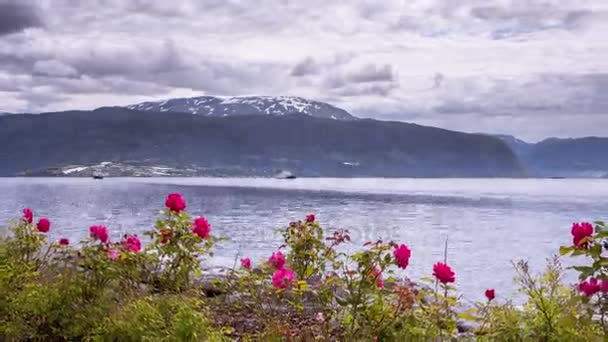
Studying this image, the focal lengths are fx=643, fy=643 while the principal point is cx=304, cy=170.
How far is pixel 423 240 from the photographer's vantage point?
36.7 meters

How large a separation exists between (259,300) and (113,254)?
1.74 metres

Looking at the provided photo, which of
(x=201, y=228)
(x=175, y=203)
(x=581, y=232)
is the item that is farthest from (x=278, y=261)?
(x=581, y=232)

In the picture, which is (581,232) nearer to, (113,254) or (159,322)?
(159,322)

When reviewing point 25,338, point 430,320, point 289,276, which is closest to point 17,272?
point 25,338

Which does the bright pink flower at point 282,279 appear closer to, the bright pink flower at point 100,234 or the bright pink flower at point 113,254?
the bright pink flower at point 113,254

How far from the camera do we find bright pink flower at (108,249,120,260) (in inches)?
258

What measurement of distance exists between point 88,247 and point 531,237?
3686 cm

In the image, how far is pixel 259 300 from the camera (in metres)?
7.34

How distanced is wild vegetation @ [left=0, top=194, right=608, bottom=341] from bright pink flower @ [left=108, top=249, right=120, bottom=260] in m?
0.01

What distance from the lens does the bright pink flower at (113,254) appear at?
6561 millimetres

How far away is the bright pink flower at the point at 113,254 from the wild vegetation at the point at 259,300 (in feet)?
0.03

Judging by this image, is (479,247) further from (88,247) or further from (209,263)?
(88,247)

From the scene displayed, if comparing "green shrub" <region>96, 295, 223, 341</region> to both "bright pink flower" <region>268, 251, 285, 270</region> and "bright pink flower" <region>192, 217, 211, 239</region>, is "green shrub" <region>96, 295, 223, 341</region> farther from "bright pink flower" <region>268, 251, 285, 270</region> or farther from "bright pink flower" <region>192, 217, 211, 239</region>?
"bright pink flower" <region>268, 251, 285, 270</region>

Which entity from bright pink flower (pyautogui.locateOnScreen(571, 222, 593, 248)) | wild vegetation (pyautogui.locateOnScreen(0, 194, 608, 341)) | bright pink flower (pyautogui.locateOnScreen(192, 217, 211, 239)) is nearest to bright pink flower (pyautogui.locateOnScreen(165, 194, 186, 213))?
wild vegetation (pyautogui.locateOnScreen(0, 194, 608, 341))
